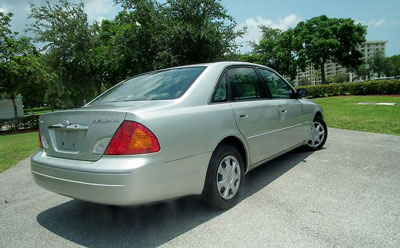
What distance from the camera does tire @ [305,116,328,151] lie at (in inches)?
213

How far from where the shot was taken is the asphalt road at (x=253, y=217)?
2.41 metres

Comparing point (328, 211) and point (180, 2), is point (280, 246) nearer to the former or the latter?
point (328, 211)

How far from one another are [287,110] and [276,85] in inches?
17.0

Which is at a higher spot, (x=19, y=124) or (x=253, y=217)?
(x=19, y=124)

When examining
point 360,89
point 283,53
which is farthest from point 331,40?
point 360,89

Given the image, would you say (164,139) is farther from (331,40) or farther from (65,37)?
(331,40)

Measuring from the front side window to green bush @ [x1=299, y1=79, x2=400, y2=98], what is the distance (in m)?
18.7

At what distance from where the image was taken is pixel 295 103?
453 centimetres

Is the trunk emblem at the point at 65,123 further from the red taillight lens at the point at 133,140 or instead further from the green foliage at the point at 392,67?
the green foliage at the point at 392,67

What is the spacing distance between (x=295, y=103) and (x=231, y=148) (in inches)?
78.3

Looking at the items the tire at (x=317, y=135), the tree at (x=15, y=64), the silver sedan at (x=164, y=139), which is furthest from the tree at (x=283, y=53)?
the silver sedan at (x=164, y=139)

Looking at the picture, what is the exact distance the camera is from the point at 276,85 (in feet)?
14.2

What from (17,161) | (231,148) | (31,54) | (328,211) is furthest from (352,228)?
(31,54)

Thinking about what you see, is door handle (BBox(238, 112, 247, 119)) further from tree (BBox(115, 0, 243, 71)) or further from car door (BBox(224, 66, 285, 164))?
tree (BBox(115, 0, 243, 71))
